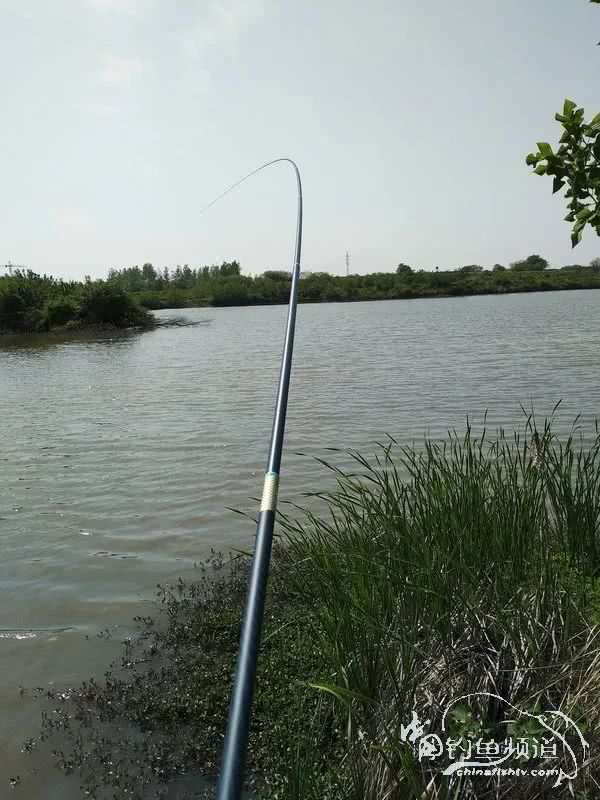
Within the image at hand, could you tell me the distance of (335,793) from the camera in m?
2.66

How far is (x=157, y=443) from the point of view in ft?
37.9

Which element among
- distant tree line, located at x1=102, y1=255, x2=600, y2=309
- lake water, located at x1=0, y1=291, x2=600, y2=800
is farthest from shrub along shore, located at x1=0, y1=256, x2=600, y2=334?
lake water, located at x1=0, y1=291, x2=600, y2=800

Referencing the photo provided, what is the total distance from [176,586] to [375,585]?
2.87 metres

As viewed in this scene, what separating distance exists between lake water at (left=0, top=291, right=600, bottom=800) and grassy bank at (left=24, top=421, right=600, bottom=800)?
14.5 inches

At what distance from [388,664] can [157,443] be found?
917 cm

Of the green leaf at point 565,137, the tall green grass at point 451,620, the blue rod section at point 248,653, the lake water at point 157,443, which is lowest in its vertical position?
the lake water at point 157,443

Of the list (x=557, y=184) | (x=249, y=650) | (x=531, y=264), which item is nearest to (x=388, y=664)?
(x=249, y=650)

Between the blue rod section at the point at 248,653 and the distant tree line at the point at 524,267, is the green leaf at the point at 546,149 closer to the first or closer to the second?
the blue rod section at the point at 248,653

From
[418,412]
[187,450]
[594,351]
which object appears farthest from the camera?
[594,351]

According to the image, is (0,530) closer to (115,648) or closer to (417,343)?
(115,648)

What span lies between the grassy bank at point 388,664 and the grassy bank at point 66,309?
41.3m

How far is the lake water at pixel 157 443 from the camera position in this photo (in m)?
5.24

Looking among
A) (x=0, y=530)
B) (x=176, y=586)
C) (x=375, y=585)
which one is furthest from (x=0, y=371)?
(x=375, y=585)

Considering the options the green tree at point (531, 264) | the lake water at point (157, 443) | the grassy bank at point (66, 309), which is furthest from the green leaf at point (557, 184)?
the green tree at point (531, 264)
